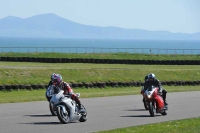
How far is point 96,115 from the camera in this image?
1984 cm

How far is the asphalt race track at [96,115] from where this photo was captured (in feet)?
53.0

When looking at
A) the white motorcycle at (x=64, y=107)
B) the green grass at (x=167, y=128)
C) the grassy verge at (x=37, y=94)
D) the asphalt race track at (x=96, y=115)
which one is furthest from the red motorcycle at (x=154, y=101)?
the grassy verge at (x=37, y=94)

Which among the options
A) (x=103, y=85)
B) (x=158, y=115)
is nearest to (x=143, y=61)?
(x=103, y=85)

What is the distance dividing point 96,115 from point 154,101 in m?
2.03

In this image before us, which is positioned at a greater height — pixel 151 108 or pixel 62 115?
pixel 62 115

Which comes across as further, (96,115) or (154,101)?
(154,101)

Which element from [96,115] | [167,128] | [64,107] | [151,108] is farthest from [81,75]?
[167,128]

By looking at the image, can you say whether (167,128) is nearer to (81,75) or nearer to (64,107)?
(64,107)

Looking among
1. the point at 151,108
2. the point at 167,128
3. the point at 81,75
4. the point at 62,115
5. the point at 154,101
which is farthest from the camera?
the point at 81,75

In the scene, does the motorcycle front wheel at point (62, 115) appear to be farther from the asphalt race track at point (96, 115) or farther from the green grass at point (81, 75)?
the green grass at point (81, 75)

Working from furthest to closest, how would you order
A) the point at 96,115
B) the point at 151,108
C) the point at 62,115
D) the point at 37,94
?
the point at 37,94 → the point at 151,108 → the point at 96,115 → the point at 62,115

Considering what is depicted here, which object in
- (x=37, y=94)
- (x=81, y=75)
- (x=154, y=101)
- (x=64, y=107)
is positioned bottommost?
(x=37, y=94)

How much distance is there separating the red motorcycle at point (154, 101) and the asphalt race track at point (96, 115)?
236mm

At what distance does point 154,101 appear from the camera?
20.6m
